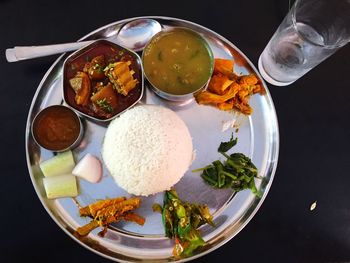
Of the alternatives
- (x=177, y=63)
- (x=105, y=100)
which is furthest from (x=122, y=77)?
(x=177, y=63)

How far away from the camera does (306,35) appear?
2326 millimetres

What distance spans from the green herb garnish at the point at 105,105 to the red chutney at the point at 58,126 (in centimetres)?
14

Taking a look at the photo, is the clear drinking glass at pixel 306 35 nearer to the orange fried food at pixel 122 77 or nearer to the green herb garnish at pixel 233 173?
the green herb garnish at pixel 233 173

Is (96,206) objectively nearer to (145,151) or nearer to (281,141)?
(145,151)

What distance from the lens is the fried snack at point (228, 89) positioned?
2.31m

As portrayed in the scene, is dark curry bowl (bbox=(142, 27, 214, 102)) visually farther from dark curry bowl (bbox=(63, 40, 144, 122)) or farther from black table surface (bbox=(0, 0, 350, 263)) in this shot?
black table surface (bbox=(0, 0, 350, 263))

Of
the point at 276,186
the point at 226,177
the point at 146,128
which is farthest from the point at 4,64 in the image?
the point at 276,186

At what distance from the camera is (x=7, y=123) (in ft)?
7.72

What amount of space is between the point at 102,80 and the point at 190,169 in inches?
27.7

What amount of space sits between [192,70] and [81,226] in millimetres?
1045

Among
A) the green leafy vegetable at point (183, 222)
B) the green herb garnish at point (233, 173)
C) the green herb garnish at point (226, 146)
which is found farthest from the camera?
the green herb garnish at point (226, 146)

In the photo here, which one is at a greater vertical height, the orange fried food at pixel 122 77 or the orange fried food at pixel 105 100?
the orange fried food at pixel 122 77

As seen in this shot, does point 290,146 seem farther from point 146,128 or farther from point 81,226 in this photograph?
point 81,226

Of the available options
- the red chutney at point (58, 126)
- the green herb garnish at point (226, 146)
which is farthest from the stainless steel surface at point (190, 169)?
the red chutney at point (58, 126)
